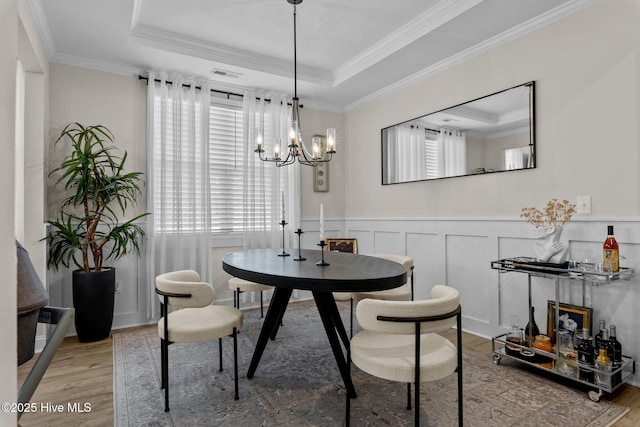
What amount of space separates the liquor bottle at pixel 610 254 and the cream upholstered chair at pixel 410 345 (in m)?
1.24

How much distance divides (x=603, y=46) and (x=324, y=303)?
101 inches

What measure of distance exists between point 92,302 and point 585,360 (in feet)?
12.2

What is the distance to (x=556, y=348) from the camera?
2.35m

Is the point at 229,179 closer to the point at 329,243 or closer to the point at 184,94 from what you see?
the point at 184,94

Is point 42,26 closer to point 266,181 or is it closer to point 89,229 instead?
point 89,229

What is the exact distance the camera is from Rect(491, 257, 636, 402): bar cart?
2145 mm

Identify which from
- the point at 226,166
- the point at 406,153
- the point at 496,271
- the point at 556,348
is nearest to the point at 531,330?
the point at 556,348

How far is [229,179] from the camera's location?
4.11 metres

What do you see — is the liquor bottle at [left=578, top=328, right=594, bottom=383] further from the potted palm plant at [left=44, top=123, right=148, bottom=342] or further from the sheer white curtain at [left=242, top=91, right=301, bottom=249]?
the potted palm plant at [left=44, top=123, right=148, bottom=342]

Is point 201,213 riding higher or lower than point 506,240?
higher

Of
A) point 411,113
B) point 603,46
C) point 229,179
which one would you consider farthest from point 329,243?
point 603,46

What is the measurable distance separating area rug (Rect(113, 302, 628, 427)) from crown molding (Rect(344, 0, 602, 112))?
2.60 metres

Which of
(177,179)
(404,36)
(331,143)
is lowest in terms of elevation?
(177,179)

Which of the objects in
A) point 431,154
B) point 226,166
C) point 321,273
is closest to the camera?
point 321,273
